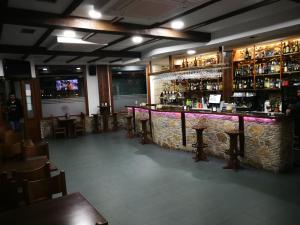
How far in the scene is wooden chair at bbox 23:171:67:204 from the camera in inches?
87.3

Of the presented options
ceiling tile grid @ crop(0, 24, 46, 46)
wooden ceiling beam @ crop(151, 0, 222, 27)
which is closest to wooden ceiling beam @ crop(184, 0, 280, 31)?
wooden ceiling beam @ crop(151, 0, 222, 27)

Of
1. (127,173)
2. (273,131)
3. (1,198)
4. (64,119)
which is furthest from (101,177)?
(64,119)

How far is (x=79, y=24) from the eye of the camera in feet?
13.7

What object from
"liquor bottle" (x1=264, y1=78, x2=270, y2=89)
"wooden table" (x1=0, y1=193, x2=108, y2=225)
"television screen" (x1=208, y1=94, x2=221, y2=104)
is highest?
"liquor bottle" (x1=264, y1=78, x2=270, y2=89)

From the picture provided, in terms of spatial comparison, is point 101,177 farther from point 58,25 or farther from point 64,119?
point 64,119

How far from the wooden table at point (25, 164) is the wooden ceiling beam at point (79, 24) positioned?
81.7 inches

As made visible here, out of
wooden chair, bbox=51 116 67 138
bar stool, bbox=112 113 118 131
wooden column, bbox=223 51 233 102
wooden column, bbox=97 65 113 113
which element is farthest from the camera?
wooden column, bbox=97 65 113 113

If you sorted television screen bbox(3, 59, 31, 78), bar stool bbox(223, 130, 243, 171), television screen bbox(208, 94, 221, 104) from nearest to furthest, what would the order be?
1. bar stool bbox(223, 130, 243, 171)
2. television screen bbox(208, 94, 221, 104)
3. television screen bbox(3, 59, 31, 78)

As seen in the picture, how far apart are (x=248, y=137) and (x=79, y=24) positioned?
3907 millimetres

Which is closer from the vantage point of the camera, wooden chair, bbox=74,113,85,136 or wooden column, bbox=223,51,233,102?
wooden column, bbox=223,51,233,102

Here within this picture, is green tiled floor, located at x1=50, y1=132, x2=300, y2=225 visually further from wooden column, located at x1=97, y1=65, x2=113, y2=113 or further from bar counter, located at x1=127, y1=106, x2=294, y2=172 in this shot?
wooden column, located at x1=97, y1=65, x2=113, y2=113

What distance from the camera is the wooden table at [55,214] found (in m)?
1.81

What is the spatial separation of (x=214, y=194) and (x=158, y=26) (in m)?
3.36

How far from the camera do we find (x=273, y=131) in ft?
15.1
